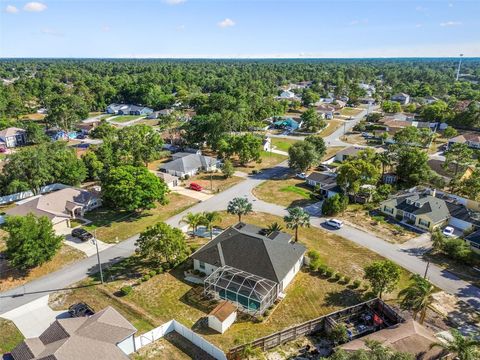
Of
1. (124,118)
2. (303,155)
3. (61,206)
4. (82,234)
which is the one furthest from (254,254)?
(124,118)

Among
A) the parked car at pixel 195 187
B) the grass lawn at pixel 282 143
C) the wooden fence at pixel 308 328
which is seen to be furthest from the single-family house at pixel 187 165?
the wooden fence at pixel 308 328

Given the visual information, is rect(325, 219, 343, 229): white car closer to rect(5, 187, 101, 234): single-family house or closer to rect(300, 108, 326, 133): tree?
rect(5, 187, 101, 234): single-family house

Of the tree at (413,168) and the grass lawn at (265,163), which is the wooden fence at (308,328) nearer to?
the tree at (413,168)

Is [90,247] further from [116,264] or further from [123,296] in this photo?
[123,296]

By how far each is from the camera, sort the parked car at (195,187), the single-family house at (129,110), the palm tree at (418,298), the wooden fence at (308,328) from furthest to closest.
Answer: the single-family house at (129,110) → the parked car at (195,187) → the palm tree at (418,298) → the wooden fence at (308,328)

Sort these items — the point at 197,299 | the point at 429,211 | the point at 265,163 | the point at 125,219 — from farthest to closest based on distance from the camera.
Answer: the point at 265,163 → the point at 125,219 → the point at 429,211 → the point at 197,299

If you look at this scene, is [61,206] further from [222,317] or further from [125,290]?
[222,317]
